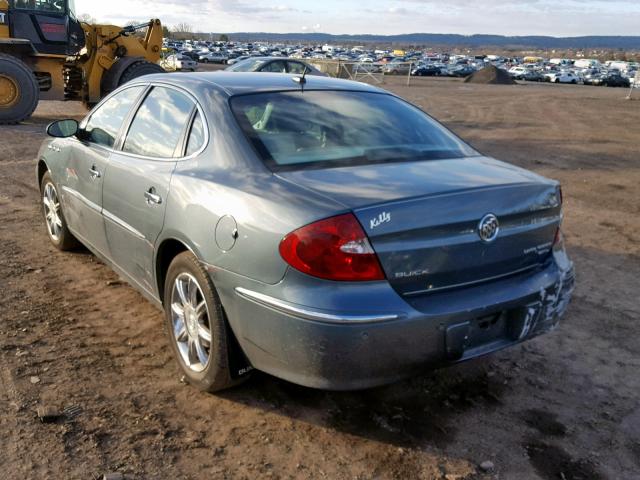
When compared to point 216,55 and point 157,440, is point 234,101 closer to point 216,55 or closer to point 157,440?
point 157,440

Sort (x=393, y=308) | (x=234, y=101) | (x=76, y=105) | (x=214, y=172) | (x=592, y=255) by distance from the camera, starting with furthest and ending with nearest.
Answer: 1. (x=76, y=105)
2. (x=592, y=255)
3. (x=234, y=101)
4. (x=214, y=172)
5. (x=393, y=308)

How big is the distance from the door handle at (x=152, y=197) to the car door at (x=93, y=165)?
0.74m

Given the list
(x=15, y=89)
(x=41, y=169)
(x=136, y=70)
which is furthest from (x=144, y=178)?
(x=136, y=70)

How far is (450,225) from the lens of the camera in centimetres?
282

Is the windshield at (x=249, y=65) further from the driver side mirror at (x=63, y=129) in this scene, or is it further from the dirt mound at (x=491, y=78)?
the dirt mound at (x=491, y=78)

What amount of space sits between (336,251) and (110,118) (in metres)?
2.58

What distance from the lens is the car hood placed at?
9.23ft

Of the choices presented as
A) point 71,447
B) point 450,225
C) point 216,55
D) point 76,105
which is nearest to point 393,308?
point 450,225

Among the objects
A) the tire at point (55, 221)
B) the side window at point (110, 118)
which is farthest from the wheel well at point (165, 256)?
the tire at point (55, 221)

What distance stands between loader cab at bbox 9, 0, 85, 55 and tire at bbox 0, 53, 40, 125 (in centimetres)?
100

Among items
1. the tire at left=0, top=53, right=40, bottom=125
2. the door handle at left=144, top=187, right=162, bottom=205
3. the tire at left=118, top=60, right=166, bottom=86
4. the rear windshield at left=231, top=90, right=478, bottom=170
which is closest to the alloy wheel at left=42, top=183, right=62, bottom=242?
the door handle at left=144, top=187, right=162, bottom=205

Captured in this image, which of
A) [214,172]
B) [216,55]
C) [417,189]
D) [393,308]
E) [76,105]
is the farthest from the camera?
[216,55]

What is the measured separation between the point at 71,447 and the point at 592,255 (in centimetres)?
491

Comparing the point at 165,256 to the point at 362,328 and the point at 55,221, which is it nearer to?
the point at 362,328
